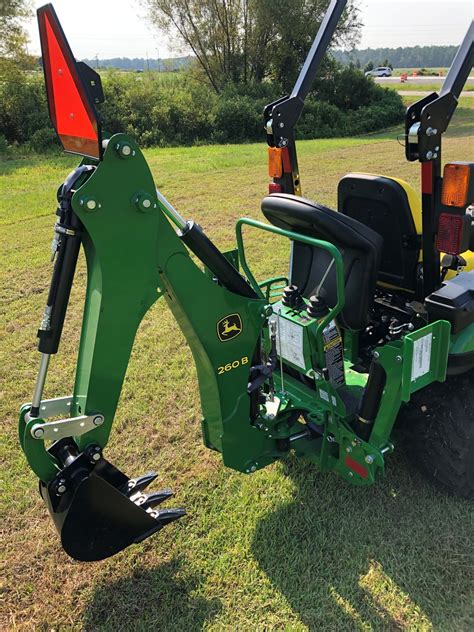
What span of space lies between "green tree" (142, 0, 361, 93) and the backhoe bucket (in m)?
24.3

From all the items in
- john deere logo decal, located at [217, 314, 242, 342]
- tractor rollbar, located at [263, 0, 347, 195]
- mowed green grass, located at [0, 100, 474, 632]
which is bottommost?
mowed green grass, located at [0, 100, 474, 632]

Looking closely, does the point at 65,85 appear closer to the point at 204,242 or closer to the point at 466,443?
the point at 204,242

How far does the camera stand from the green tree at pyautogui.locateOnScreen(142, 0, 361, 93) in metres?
24.0

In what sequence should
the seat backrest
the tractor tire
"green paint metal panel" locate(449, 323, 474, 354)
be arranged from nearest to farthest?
"green paint metal panel" locate(449, 323, 474, 354), the tractor tire, the seat backrest

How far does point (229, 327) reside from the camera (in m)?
2.27

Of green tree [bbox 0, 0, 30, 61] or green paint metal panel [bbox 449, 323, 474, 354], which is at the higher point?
green tree [bbox 0, 0, 30, 61]

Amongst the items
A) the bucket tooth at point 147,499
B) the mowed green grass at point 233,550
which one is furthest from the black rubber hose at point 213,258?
the mowed green grass at point 233,550

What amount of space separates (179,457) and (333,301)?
1368 mm

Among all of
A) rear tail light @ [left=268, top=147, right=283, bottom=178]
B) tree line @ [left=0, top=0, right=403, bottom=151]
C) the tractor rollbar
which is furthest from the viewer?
tree line @ [left=0, top=0, right=403, bottom=151]

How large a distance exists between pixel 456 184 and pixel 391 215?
1.80 ft

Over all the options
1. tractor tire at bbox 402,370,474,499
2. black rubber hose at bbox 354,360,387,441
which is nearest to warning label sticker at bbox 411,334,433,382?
black rubber hose at bbox 354,360,387,441

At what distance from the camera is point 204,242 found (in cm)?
214

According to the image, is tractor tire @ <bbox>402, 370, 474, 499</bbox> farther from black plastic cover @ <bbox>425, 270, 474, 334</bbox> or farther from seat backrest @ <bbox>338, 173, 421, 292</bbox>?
seat backrest @ <bbox>338, 173, 421, 292</bbox>

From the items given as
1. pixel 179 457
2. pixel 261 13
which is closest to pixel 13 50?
pixel 261 13
